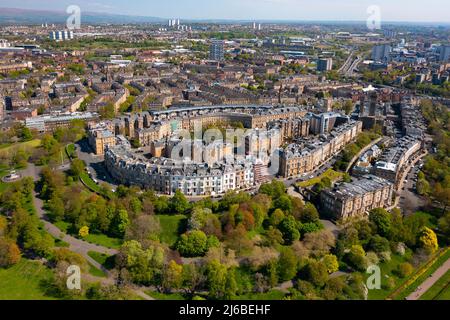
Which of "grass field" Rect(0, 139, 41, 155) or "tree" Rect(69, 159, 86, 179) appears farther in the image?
"grass field" Rect(0, 139, 41, 155)

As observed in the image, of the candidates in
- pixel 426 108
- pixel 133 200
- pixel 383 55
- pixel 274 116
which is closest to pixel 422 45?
pixel 383 55

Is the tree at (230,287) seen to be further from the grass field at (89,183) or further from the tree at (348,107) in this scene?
the tree at (348,107)

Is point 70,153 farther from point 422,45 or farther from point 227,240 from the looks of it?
point 422,45

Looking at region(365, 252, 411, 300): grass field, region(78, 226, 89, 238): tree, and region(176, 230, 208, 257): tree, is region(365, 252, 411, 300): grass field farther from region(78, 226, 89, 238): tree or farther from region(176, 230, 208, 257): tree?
region(78, 226, 89, 238): tree

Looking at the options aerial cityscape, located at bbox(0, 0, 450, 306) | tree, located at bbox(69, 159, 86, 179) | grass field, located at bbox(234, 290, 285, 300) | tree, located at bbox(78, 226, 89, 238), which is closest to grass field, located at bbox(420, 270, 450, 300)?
aerial cityscape, located at bbox(0, 0, 450, 306)

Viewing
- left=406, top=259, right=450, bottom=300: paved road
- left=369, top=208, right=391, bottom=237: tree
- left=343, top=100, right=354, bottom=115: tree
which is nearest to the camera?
left=406, top=259, right=450, bottom=300: paved road

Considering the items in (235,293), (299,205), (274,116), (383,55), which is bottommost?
(235,293)
